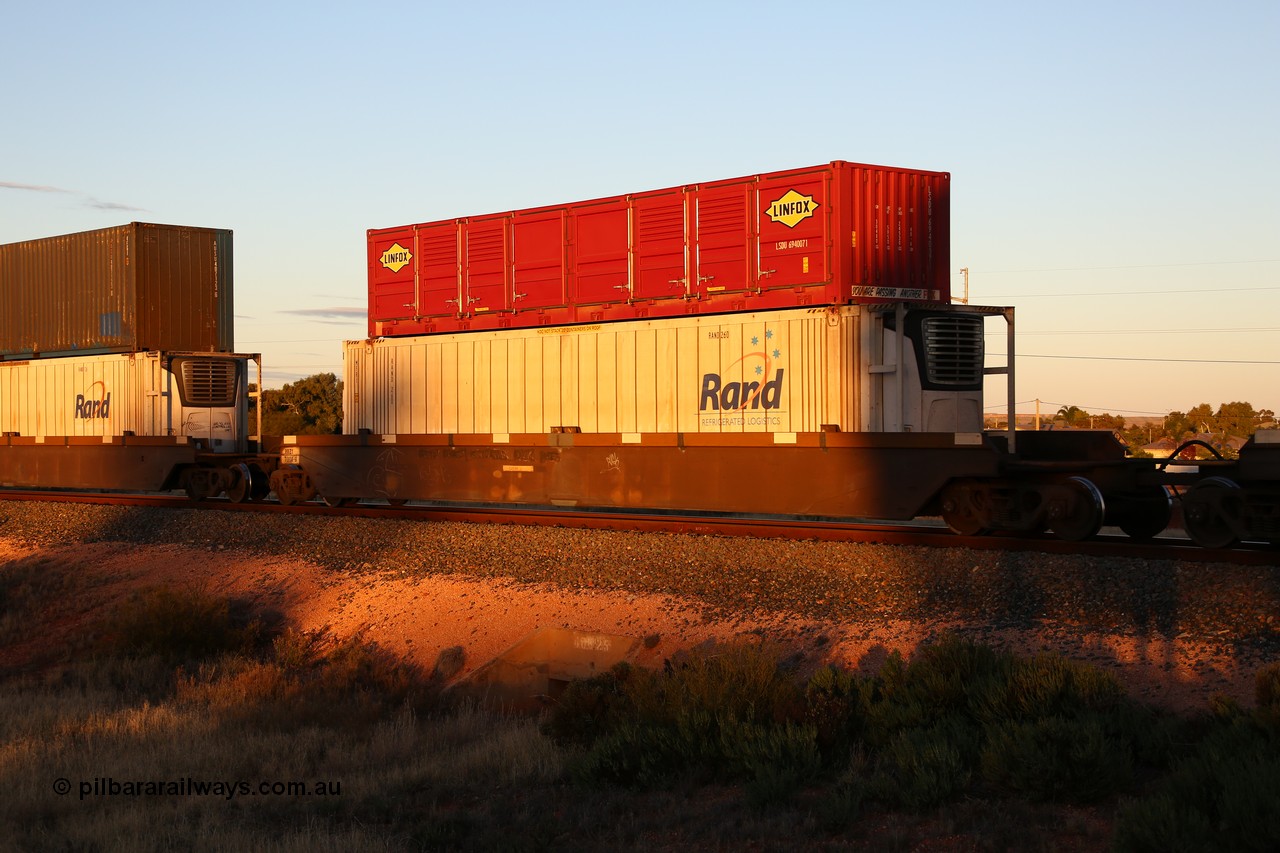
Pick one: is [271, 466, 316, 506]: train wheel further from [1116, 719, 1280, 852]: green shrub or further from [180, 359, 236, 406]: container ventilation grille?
[1116, 719, 1280, 852]: green shrub

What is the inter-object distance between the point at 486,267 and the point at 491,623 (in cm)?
816

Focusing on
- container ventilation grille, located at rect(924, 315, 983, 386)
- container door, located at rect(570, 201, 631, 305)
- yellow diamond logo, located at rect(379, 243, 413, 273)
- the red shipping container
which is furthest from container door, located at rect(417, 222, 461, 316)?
container ventilation grille, located at rect(924, 315, 983, 386)

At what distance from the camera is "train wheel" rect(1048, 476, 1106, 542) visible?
12703 millimetres

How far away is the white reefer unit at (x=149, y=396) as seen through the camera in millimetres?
23250

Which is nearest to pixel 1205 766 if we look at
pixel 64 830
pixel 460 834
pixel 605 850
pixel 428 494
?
pixel 605 850

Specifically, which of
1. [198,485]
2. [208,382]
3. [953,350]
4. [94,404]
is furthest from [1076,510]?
[94,404]

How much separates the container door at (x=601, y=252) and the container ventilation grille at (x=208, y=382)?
9.42m

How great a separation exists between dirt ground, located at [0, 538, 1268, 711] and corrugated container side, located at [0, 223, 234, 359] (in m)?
6.51

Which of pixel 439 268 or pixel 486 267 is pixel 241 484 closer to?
pixel 439 268

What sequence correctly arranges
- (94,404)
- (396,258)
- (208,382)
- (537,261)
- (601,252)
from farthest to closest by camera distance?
(94,404), (208,382), (396,258), (537,261), (601,252)

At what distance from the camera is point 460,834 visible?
271 inches

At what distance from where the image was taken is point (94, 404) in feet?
80.2

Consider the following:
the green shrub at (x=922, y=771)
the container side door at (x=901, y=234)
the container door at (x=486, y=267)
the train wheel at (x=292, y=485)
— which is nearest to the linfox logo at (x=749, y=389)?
the container side door at (x=901, y=234)

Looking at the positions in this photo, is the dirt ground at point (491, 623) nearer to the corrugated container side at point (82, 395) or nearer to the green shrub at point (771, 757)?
the green shrub at point (771, 757)
